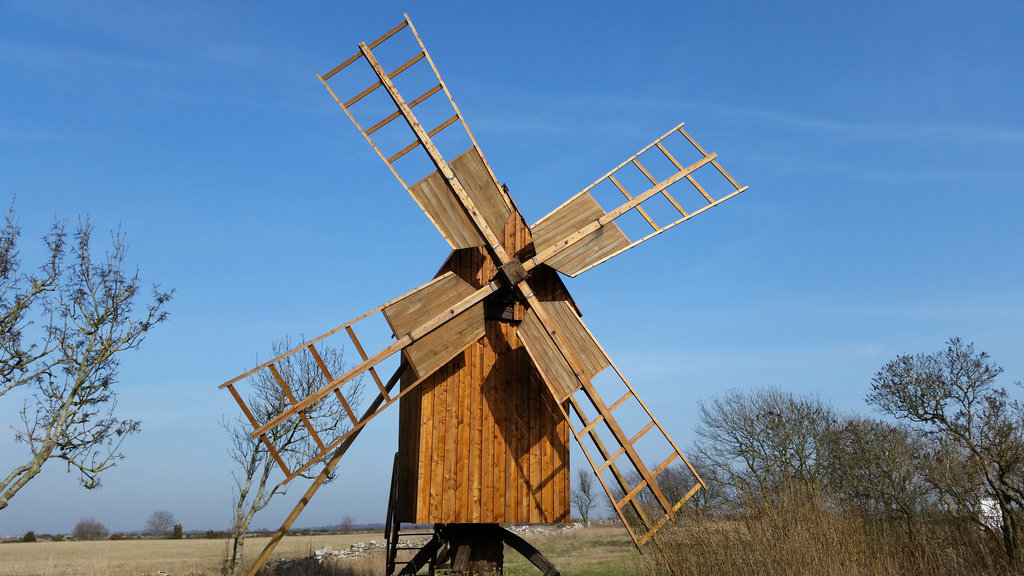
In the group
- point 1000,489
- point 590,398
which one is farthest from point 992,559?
point 590,398

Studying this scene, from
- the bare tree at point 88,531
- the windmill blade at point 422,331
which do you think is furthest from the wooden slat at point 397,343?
the bare tree at point 88,531

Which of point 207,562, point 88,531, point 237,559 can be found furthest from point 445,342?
point 88,531

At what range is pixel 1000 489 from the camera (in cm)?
981

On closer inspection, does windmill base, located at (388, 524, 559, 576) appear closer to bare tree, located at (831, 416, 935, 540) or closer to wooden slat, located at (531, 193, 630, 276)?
wooden slat, located at (531, 193, 630, 276)

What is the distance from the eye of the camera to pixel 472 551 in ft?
34.2

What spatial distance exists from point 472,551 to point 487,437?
67.8 inches

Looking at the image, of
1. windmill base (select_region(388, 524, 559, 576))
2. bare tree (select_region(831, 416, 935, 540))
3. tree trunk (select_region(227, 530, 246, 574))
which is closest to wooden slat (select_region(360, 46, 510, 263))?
windmill base (select_region(388, 524, 559, 576))

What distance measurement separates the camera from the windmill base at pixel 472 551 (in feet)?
33.8

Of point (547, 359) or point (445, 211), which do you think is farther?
point (445, 211)

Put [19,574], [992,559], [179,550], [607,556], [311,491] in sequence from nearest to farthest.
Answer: [992,559]
[311,491]
[19,574]
[607,556]
[179,550]

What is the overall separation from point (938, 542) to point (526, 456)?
5294mm

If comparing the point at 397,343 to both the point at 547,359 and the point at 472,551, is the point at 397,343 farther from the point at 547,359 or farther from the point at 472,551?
the point at 472,551

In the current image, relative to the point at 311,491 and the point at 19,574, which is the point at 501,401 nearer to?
the point at 311,491

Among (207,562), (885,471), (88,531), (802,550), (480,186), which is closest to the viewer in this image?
(802,550)
